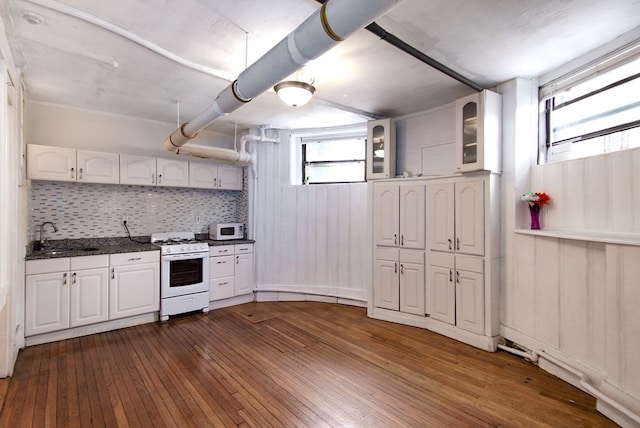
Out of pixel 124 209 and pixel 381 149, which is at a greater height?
pixel 381 149

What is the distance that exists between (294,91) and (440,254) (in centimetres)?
242

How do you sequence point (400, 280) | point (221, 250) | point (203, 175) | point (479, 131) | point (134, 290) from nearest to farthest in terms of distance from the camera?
point (479, 131) < point (134, 290) < point (400, 280) < point (221, 250) < point (203, 175)

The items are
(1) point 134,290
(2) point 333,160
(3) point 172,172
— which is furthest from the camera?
(2) point 333,160

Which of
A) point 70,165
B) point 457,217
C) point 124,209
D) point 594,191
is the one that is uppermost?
point 70,165

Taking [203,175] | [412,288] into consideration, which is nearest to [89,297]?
[203,175]

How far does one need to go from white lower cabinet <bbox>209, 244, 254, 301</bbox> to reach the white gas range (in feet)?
0.40

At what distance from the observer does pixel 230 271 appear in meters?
4.63

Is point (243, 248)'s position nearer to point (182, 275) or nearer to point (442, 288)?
point (182, 275)

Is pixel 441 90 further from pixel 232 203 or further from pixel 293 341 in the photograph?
pixel 232 203

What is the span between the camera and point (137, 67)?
2.80 metres

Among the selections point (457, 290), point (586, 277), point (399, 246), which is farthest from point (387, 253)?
point (586, 277)

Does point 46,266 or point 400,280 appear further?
point 400,280

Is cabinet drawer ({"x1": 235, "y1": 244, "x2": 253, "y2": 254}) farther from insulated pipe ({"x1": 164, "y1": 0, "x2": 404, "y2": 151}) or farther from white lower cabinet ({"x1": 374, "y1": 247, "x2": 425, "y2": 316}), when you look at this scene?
insulated pipe ({"x1": 164, "y1": 0, "x2": 404, "y2": 151})

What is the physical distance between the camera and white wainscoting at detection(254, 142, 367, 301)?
183 inches
